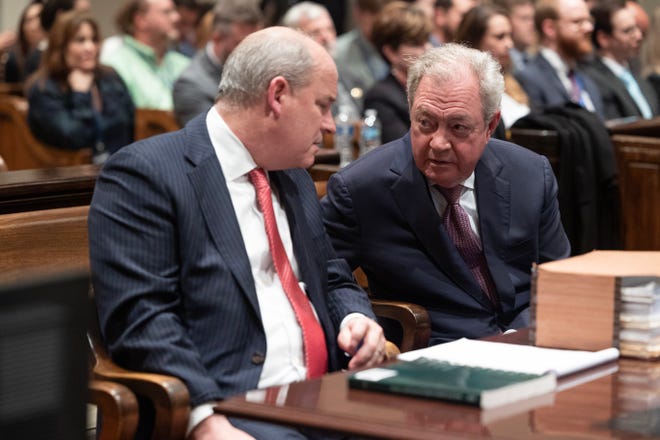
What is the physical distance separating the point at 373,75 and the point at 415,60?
5928 millimetres

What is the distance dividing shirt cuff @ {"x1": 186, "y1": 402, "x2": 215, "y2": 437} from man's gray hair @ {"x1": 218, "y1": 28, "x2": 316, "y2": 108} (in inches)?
24.2

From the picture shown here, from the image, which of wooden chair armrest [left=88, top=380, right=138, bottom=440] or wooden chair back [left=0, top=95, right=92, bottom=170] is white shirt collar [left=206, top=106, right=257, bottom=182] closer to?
wooden chair armrest [left=88, top=380, right=138, bottom=440]

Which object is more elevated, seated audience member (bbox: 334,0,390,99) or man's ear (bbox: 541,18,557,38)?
man's ear (bbox: 541,18,557,38)

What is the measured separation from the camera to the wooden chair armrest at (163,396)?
2258 mm

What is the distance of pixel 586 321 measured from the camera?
2.33 m

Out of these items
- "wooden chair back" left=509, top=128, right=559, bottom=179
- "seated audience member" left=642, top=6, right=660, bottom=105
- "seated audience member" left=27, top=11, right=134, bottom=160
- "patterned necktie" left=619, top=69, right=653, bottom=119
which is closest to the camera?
"wooden chair back" left=509, top=128, right=559, bottom=179

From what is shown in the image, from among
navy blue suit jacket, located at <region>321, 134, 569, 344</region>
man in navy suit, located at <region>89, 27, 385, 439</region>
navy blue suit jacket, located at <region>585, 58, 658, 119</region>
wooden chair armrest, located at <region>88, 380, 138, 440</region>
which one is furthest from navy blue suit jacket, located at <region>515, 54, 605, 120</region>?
wooden chair armrest, located at <region>88, 380, 138, 440</region>

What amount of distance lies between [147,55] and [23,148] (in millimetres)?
1474

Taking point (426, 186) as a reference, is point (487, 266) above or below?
below

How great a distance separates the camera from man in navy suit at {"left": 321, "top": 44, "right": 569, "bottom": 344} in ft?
9.81

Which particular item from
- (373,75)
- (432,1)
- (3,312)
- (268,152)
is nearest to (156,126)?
(373,75)

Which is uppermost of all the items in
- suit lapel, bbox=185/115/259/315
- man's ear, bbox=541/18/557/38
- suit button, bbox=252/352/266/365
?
suit lapel, bbox=185/115/259/315

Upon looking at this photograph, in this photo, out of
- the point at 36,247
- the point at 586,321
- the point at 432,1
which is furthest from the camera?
the point at 432,1

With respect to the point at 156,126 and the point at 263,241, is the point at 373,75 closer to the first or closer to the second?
the point at 156,126
